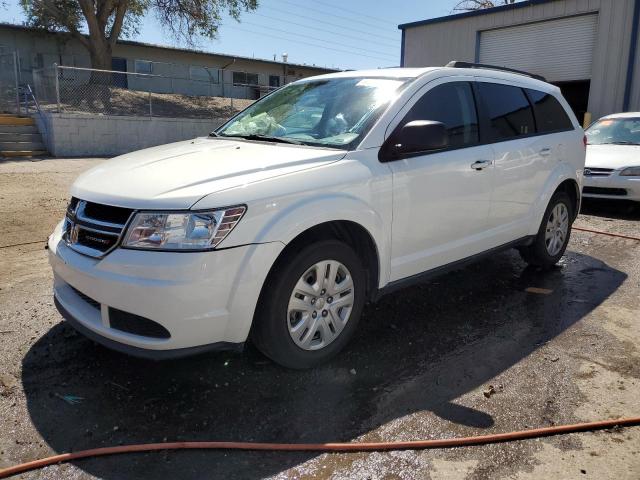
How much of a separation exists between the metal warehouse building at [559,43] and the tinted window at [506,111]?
1341cm

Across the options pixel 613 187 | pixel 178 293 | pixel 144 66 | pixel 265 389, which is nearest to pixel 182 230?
pixel 178 293

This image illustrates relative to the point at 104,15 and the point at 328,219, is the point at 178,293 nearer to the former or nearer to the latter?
the point at 328,219

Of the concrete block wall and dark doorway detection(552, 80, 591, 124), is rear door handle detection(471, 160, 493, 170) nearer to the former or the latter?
the concrete block wall

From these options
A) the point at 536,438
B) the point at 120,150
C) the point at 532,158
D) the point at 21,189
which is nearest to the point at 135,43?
the point at 120,150

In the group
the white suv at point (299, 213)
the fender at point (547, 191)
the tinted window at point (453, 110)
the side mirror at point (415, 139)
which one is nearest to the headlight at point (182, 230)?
the white suv at point (299, 213)

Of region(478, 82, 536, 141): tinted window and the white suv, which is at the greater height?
region(478, 82, 536, 141): tinted window

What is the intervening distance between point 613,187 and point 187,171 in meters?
7.57

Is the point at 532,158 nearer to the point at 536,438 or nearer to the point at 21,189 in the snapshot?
the point at 536,438

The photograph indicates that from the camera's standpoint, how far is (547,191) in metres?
4.98

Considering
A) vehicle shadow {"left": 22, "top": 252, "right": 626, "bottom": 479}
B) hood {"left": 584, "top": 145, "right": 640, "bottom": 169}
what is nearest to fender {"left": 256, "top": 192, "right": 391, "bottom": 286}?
vehicle shadow {"left": 22, "top": 252, "right": 626, "bottom": 479}

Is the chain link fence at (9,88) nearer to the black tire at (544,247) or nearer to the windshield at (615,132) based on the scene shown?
the windshield at (615,132)

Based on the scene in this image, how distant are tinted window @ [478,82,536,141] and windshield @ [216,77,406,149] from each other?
984mm

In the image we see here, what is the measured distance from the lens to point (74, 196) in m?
3.21

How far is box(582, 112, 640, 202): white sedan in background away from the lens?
27.1 feet
